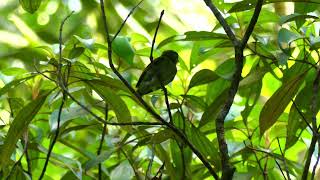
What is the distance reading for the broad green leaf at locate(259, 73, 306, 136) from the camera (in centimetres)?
72

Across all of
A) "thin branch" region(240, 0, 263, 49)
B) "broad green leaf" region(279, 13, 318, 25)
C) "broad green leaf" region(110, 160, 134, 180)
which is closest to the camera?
"thin branch" region(240, 0, 263, 49)

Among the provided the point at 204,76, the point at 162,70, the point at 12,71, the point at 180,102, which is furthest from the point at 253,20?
the point at 12,71

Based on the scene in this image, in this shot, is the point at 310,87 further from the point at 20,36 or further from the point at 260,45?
the point at 20,36

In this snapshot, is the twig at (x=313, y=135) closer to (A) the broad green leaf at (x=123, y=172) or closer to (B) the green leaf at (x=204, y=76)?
(B) the green leaf at (x=204, y=76)

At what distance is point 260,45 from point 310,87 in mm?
94

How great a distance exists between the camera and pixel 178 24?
5.20 feet

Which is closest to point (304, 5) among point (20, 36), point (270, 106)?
point (270, 106)

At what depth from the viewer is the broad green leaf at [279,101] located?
72cm

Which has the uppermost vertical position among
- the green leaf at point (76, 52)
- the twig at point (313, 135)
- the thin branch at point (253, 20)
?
the green leaf at point (76, 52)

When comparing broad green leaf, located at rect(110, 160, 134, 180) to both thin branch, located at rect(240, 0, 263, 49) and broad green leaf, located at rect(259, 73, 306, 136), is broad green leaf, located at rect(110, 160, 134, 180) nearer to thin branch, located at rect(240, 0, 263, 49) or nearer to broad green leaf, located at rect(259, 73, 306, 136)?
broad green leaf, located at rect(259, 73, 306, 136)

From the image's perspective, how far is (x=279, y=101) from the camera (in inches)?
28.6

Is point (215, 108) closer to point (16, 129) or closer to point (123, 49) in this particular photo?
point (123, 49)

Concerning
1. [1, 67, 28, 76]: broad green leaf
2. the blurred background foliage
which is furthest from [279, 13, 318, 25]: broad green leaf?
[1, 67, 28, 76]: broad green leaf

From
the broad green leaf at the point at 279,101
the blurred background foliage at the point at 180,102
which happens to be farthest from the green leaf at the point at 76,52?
the broad green leaf at the point at 279,101
